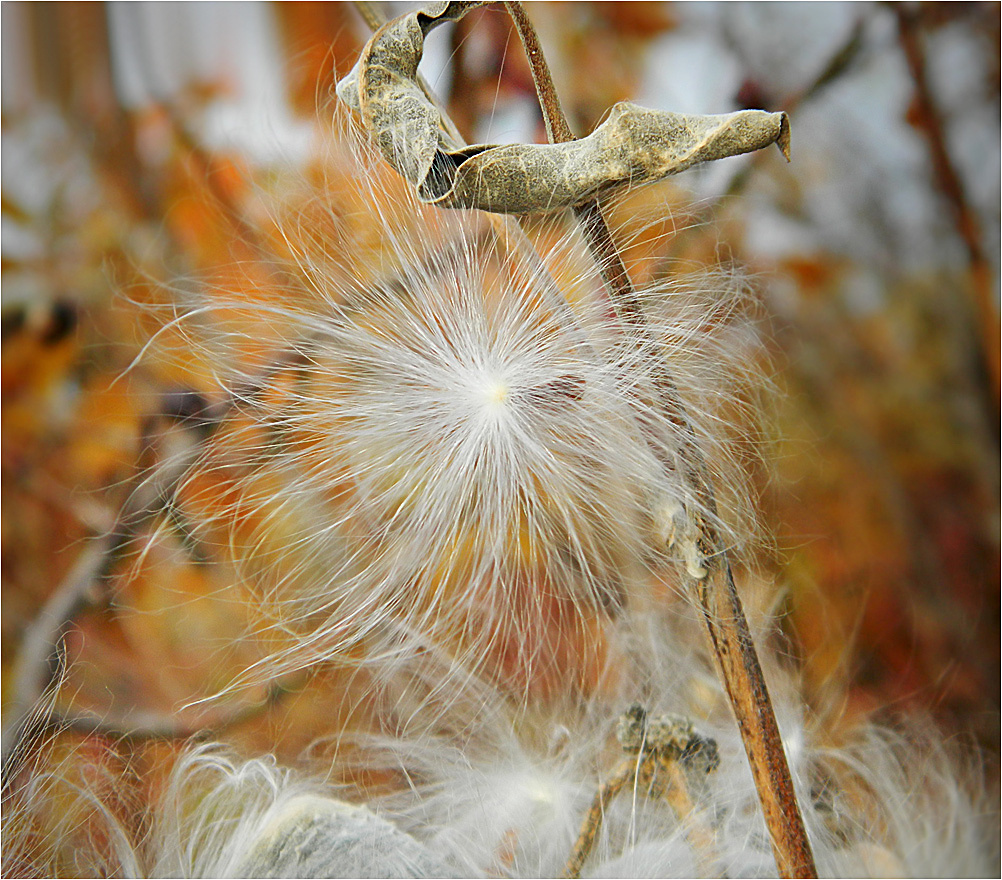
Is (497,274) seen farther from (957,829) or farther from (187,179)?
(957,829)

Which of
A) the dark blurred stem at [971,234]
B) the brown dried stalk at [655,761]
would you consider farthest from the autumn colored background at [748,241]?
the brown dried stalk at [655,761]

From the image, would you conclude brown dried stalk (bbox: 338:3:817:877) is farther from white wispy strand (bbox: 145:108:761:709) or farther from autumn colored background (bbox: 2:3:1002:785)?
autumn colored background (bbox: 2:3:1002:785)

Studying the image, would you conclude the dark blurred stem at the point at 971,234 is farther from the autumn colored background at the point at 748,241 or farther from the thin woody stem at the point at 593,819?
the thin woody stem at the point at 593,819

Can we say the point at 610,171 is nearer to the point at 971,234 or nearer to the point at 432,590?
the point at 432,590

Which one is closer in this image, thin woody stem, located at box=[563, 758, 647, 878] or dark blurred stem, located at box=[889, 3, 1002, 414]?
thin woody stem, located at box=[563, 758, 647, 878]

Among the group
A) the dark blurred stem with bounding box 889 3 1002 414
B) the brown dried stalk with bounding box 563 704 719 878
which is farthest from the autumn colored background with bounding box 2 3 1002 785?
the brown dried stalk with bounding box 563 704 719 878

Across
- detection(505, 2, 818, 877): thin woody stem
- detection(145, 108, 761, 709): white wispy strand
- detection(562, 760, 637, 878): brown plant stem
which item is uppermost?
detection(145, 108, 761, 709): white wispy strand

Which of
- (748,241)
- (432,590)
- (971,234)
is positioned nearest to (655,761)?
(432,590)

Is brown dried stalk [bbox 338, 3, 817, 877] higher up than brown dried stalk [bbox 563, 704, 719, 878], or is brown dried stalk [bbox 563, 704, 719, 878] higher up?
brown dried stalk [bbox 338, 3, 817, 877]

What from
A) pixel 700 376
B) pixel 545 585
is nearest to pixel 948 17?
pixel 700 376
